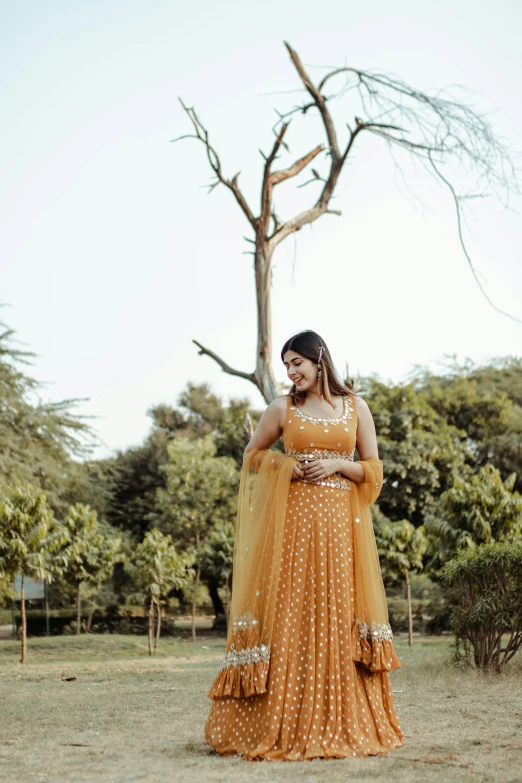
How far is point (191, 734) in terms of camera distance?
471cm

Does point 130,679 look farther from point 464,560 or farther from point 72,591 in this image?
point 72,591

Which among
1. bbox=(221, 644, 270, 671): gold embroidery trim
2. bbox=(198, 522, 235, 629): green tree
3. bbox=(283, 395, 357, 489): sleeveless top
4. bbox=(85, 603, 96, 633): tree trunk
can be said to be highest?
bbox=(283, 395, 357, 489): sleeveless top

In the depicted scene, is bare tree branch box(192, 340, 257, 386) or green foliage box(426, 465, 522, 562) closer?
bare tree branch box(192, 340, 257, 386)

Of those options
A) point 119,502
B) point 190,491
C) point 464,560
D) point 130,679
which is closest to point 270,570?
point 464,560

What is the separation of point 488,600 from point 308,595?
3944 mm

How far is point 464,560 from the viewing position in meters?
7.87

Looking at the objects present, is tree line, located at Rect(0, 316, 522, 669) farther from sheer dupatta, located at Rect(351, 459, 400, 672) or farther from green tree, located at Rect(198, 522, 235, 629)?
sheer dupatta, located at Rect(351, 459, 400, 672)

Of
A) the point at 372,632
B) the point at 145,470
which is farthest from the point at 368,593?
the point at 145,470

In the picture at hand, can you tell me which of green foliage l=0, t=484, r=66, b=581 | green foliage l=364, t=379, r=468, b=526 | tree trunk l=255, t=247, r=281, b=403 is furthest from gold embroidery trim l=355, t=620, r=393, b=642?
green foliage l=364, t=379, r=468, b=526

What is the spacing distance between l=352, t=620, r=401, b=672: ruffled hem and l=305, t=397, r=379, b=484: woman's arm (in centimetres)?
74

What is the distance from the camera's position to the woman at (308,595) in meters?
4.01

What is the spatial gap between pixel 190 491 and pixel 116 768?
20.9m

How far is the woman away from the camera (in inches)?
158

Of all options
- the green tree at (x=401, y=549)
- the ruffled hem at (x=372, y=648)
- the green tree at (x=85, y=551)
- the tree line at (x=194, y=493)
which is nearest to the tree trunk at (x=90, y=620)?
the tree line at (x=194, y=493)
